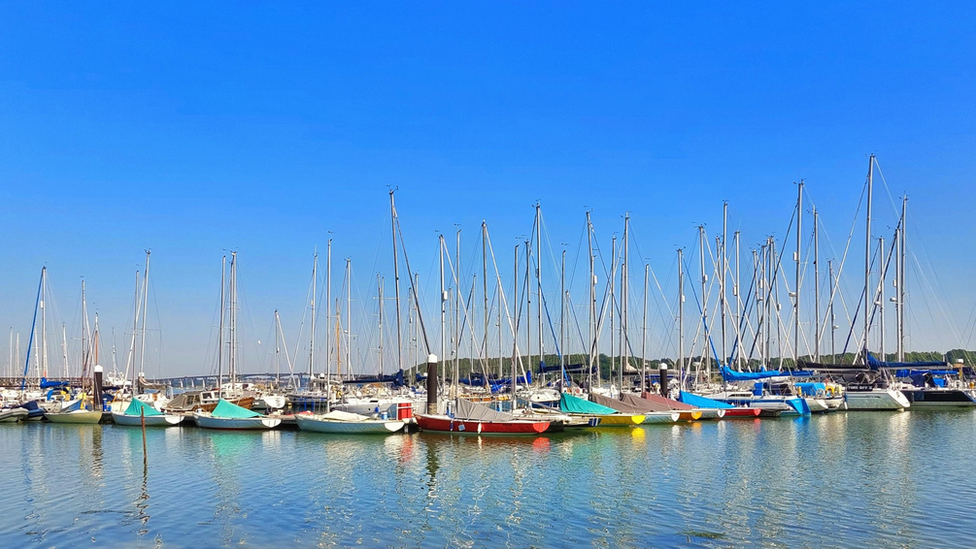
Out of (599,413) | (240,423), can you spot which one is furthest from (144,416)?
(599,413)

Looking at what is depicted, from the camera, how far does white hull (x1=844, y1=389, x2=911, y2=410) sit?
69.2 m

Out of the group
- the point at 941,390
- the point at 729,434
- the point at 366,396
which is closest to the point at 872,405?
the point at 941,390

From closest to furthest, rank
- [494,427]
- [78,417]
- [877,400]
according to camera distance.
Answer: [494,427] < [78,417] < [877,400]

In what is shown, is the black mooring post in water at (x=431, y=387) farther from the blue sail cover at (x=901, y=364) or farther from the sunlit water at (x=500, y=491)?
the blue sail cover at (x=901, y=364)

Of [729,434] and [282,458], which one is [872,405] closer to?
[729,434]

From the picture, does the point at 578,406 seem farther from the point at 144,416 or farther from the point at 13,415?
the point at 13,415

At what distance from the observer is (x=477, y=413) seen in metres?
50.1

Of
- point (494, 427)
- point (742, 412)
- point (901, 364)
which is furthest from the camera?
point (901, 364)

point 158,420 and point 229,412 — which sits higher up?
point 229,412

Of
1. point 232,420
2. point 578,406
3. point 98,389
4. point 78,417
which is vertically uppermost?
point 98,389

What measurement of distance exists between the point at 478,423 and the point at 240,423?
18.9 m

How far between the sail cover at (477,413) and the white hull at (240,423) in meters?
14.7

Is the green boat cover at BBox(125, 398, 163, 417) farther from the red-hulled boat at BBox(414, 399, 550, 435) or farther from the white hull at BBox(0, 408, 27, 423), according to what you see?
the red-hulled boat at BBox(414, 399, 550, 435)

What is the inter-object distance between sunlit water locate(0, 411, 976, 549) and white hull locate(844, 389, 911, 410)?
1950cm
